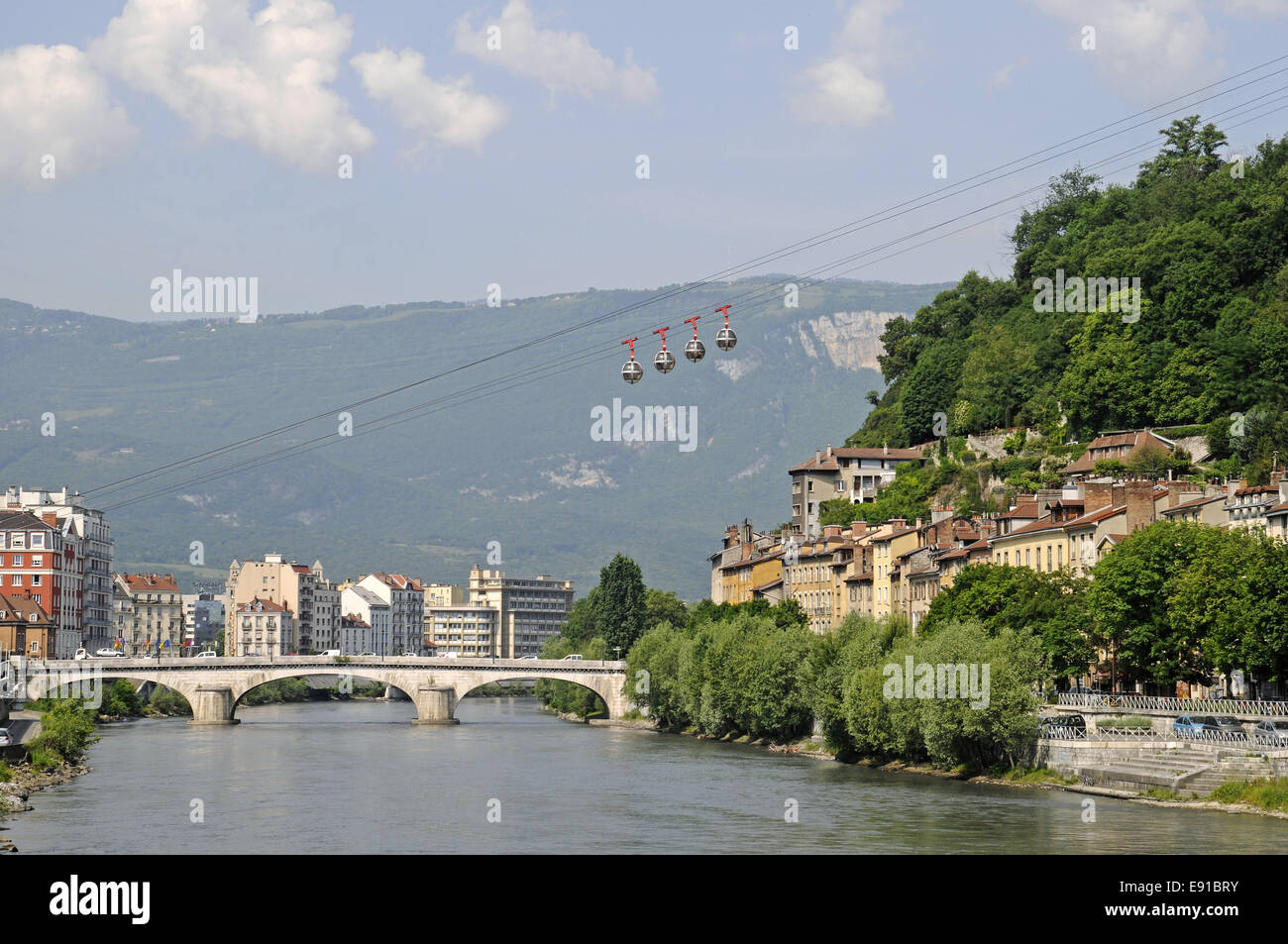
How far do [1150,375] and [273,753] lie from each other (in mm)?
64738

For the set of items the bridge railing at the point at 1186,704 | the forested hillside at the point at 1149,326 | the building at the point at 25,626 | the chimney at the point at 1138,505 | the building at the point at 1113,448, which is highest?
the forested hillside at the point at 1149,326

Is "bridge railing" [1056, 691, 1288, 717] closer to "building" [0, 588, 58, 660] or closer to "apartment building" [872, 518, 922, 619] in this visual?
"apartment building" [872, 518, 922, 619]

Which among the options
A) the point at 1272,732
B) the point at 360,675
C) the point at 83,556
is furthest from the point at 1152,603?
the point at 83,556

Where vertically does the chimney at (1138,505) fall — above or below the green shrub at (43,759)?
above

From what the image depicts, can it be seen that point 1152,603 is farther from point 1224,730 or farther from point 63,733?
point 63,733

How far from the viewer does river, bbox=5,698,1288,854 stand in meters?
55.7

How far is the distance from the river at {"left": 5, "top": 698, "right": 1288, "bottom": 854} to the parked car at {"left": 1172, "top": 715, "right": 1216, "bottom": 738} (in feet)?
18.4

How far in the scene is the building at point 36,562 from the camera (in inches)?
6014

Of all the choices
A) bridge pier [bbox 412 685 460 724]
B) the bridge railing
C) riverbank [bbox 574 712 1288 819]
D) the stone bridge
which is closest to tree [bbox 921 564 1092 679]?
Answer: the bridge railing

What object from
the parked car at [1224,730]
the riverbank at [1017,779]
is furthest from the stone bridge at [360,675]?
the parked car at [1224,730]

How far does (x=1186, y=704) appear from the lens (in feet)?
236

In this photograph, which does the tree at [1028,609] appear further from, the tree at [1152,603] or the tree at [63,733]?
the tree at [63,733]

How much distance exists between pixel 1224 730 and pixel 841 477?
95.1m

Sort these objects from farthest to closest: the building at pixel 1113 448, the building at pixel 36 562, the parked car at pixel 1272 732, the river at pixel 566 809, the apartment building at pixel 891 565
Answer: the building at pixel 36 562
the apartment building at pixel 891 565
the building at pixel 1113 448
the parked car at pixel 1272 732
the river at pixel 566 809
